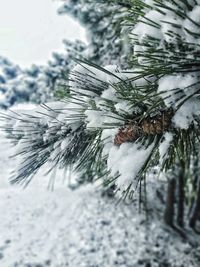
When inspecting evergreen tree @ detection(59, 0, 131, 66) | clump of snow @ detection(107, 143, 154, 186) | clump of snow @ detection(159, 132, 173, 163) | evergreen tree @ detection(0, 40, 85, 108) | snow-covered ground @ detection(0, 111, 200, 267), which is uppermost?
evergreen tree @ detection(59, 0, 131, 66)

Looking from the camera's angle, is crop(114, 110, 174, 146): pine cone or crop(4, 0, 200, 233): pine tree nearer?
crop(4, 0, 200, 233): pine tree

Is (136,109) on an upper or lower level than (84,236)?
upper

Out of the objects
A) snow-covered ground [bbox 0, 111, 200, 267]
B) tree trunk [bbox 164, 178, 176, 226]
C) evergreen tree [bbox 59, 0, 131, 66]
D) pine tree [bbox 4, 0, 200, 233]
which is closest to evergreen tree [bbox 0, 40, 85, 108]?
evergreen tree [bbox 59, 0, 131, 66]

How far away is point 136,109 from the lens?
116 cm

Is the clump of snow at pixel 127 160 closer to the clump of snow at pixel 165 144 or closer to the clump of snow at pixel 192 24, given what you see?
the clump of snow at pixel 165 144

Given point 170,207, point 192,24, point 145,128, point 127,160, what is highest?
point 192,24

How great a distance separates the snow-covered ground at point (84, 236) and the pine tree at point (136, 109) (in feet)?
18.0

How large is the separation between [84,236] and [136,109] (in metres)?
7.12

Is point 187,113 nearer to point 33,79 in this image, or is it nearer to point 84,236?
point 33,79

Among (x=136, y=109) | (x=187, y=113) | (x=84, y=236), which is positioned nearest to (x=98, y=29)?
(x=84, y=236)

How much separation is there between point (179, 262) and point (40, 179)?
265 inches

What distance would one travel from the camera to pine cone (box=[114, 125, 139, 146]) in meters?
1.16

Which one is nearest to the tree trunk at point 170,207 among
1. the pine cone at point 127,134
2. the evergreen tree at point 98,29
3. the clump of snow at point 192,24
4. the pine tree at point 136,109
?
the evergreen tree at point 98,29

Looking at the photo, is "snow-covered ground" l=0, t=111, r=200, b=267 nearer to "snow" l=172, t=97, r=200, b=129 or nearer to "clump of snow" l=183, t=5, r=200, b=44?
"snow" l=172, t=97, r=200, b=129
